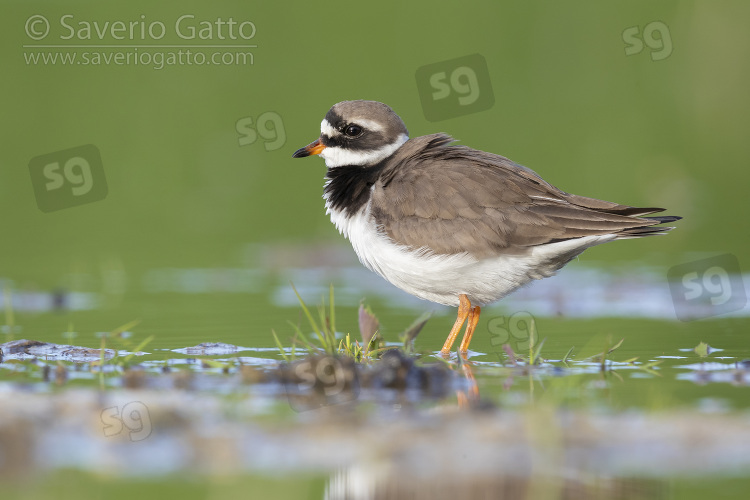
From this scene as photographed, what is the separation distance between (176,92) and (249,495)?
15.7 metres

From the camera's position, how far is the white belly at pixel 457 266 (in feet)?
26.9

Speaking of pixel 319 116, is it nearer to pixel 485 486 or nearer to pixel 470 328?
pixel 470 328

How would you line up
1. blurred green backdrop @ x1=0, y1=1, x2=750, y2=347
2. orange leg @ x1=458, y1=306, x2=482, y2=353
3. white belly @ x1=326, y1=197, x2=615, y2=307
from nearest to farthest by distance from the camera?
white belly @ x1=326, y1=197, x2=615, y2=307 → orange leg @ x1=458, y1=306, x2=482, y2=353 → blurred green backdrop @ x1=0, y1=1, x2=750, y2=347

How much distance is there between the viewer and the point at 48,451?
5164mm

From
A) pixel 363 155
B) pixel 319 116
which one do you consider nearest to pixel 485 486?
pixel 363 155

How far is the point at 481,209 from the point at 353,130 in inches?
67.3

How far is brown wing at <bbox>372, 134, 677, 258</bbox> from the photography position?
26.3 ft

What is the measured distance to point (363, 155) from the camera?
940 centimetres

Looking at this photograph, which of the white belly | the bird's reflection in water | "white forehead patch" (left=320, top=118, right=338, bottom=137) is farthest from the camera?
"white forehead patch" (left=320, top=118, right=338, bottom=137)

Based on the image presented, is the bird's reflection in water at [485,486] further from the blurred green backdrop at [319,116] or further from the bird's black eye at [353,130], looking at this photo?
the blurred green backdrop at [319,116]

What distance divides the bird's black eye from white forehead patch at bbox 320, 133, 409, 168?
0.49ft

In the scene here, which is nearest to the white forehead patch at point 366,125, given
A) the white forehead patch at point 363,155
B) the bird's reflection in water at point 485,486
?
the white forehead patch at point 363,155

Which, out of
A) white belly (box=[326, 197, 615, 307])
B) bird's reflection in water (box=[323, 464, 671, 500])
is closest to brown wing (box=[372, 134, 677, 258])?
white belly (box=[326, 197, 615, 307])

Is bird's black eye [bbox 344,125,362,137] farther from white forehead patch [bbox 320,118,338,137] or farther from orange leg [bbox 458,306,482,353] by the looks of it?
orange leg [bbox 458,306,482,353]
